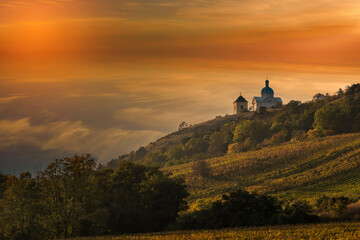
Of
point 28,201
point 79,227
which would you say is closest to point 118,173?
point 79,227

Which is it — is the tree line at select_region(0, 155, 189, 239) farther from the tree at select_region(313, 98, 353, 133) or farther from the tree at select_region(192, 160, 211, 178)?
the tree at select_region(313, 98, 353, 133)

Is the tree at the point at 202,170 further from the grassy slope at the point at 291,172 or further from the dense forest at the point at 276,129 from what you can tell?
the dense forest at the point at 276,129

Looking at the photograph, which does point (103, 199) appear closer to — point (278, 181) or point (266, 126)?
point (278, 181)

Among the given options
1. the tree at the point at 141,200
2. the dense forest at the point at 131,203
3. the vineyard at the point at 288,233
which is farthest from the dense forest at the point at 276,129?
the vineyard at the point at 288,233

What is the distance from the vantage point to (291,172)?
327 ft

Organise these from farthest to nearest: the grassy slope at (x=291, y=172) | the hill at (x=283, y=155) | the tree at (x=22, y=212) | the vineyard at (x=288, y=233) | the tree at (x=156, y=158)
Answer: the tree at (x=156, y=158), the hill at (x=283, y=155), the grassy slope at (x=291, y=172), the tree at (x=22, y=212), the vineyard at (x=288, y=233)

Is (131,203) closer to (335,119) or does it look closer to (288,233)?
(288,233)

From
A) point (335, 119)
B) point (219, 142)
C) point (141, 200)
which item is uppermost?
point (335, 119)

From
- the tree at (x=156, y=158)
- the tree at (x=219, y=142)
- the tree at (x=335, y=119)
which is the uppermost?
the tree at (x=335, y=119)

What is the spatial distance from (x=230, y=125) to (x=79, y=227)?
129 m

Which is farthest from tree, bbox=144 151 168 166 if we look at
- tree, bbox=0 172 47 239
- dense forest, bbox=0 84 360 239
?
tree, bbox=0 172 47 239

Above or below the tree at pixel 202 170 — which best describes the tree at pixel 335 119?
above

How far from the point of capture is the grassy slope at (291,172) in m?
82.0

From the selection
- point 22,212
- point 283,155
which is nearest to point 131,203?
point 22,212
